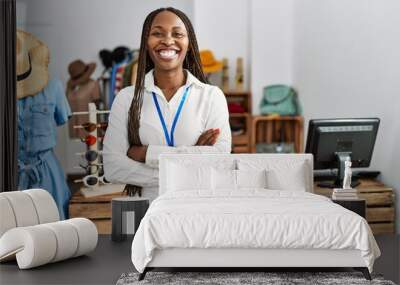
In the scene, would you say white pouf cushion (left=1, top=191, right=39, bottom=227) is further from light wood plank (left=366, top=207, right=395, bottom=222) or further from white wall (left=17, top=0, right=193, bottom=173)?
white wall (left=17, top=0, right=193, bottom=173)

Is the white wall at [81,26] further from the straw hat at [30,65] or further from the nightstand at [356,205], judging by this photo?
the nightstand at [356,205]

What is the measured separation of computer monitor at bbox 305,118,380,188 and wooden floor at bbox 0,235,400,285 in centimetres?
87

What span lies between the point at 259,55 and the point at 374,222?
11.5 ft

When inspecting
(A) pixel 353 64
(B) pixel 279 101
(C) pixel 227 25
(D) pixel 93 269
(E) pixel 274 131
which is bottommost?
(D) pixel 93 269

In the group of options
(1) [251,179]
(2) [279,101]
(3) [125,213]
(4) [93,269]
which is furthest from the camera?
(2) [279,101]

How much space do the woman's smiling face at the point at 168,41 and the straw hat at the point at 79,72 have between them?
14.7 feet

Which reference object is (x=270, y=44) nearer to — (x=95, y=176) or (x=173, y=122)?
(x=95, y=176)

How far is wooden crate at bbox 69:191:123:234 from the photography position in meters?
6.49

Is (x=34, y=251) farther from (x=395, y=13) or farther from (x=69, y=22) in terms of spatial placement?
(x=69, y=22)

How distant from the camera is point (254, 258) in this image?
15.4 ft

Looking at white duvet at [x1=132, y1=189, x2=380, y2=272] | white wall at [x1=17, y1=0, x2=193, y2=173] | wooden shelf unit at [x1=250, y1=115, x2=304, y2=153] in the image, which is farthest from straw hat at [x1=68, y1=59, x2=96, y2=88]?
white duvet at [x1=132, y1=189, x2=380, y2=272]

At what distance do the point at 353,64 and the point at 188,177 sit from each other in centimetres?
268

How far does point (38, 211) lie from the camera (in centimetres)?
546

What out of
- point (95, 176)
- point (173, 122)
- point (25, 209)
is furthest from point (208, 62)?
point (25, 209)
